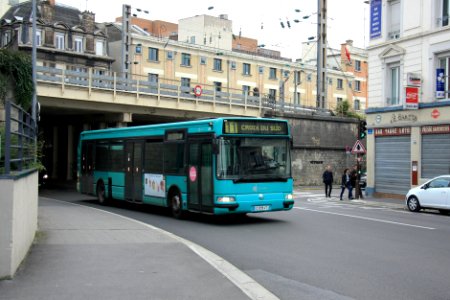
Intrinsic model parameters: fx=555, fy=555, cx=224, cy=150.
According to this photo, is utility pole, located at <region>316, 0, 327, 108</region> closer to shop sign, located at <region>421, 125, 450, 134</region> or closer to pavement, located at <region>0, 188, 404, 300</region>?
shop sign, located at <region>421, 125, 450, 134</region>

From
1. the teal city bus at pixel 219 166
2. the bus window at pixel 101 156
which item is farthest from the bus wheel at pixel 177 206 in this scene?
the bus window at pixel 101 156

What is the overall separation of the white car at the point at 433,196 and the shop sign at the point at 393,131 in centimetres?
628

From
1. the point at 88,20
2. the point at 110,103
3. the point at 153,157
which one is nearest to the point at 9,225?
the point at 153,157

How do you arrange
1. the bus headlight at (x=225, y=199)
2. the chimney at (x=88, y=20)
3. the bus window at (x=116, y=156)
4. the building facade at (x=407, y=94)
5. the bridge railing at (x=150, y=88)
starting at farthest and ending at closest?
Result: 1. the chimney at (x=88, y=20)
2. the bridge railing at (x=150, y=88)
3. the building facade at (x=407, y=94)
4. the bus window at (x=116, y=156)
5. the bus headlight at (x=225, y=199)

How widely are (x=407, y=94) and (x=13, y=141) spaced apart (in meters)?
21.0

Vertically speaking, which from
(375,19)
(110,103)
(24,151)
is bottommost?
(24,151)

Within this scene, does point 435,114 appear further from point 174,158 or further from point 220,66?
point 220,66

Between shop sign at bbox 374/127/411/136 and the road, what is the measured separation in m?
10.1

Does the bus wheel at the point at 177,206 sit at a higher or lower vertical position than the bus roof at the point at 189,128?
lower

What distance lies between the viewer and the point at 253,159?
1502cm

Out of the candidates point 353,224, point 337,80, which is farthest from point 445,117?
point 337,80

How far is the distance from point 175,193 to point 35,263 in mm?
8603

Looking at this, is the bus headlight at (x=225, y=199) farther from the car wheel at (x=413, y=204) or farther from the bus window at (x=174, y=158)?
the car wheel at (x=413, y=204)

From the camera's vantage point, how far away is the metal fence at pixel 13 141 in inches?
287
